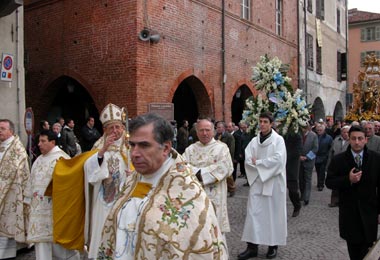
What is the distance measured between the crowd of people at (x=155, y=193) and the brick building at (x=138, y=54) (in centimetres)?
652

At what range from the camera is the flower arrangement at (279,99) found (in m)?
8.09

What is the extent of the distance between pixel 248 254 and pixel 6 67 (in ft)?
21.2

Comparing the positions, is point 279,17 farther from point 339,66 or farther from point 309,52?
point 339,66

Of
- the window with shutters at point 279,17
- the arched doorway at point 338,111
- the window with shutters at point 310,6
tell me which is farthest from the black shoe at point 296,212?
the arched doorway at point 338,111

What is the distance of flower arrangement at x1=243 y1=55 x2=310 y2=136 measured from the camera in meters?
8.09

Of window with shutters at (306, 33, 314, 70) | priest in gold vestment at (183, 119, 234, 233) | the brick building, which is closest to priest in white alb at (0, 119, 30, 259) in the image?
priest in gold vestment at (183, 119, 234, 233)

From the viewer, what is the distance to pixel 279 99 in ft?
26.6

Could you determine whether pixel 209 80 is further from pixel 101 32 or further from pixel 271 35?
pixel 271 35

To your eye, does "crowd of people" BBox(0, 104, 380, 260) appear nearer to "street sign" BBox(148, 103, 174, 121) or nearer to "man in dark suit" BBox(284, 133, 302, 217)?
"man in dark suit" BBox(284, 133, 302, 217)

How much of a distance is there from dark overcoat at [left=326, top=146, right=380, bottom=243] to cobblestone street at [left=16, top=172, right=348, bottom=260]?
183 centimetres

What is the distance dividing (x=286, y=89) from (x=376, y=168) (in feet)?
12.8

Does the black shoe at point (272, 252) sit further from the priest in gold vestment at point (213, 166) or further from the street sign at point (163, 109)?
the street sign at point (163, 109)

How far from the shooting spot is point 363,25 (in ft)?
144

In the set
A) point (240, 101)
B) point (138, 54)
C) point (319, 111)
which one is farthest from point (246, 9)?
point (319, 111)
